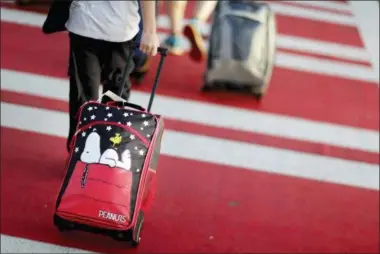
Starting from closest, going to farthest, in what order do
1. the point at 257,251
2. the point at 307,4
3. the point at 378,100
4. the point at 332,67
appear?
the point at 257,251 < the point at 378,100 < the point at 332,67 < the point at 307,4

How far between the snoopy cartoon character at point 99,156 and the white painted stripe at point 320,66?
7.56 feet

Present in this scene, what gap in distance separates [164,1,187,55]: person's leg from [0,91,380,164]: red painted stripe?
0.82 meters

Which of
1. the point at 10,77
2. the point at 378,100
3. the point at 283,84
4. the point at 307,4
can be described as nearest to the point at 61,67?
the point at 10,77

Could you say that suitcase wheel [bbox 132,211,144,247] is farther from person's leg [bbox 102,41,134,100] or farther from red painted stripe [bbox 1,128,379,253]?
person's leg [bbox 102,41,134,100]

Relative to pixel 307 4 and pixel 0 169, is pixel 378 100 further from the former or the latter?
pixel 0 169

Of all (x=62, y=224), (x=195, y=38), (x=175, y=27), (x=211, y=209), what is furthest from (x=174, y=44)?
(x=62, y=224)

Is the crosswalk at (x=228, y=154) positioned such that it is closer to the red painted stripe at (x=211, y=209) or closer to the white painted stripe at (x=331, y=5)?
the red painted stripe at (x=211, y=209)

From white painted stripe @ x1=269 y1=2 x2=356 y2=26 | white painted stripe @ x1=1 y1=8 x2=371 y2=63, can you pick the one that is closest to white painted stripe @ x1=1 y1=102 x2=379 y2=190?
white painted stripe @ x1=1 y1=8 x2=371 y2=63

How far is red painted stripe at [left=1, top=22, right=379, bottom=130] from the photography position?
396 cm

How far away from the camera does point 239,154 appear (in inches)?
136

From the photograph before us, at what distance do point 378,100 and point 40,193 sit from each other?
100 inches

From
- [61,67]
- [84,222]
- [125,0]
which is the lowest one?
[61,67]

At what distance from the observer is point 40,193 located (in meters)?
2.94

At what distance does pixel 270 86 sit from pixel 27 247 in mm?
2208
